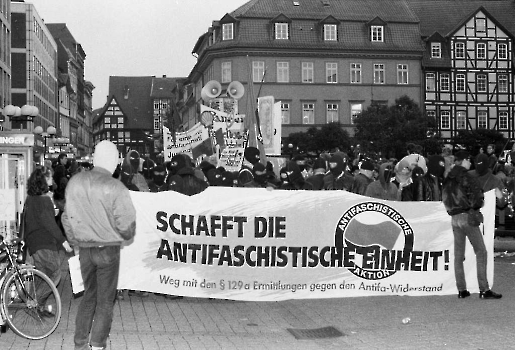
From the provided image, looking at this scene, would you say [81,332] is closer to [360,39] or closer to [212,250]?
[212,250]

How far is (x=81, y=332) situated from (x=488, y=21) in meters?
73.1

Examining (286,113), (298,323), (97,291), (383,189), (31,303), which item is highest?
(286,113)

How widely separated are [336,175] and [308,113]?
59091mm

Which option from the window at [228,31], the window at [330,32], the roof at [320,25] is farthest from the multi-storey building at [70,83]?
the window at [330,32]

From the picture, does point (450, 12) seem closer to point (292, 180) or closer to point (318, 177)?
point (318, 177)

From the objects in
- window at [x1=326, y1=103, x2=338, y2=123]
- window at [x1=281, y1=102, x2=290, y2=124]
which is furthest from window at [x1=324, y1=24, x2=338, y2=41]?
window at [x1=281, y1=102, x2=290, y2=124]

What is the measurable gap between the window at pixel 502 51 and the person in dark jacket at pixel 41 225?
70.3m

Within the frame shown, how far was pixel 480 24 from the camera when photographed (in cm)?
7519

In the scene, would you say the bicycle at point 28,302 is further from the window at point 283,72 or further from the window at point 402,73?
the window at point 402,73

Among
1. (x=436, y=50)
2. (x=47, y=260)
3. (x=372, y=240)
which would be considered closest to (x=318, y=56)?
(x=436, y=50)

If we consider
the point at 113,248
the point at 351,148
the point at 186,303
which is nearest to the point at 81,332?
the point at 113,248

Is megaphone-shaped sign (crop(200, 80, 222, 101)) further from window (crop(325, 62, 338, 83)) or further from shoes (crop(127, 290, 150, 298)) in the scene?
window (crop(325, 62, 338, 83))

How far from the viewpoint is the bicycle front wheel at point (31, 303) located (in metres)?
8.21

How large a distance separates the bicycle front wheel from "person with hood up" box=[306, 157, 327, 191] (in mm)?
5365
